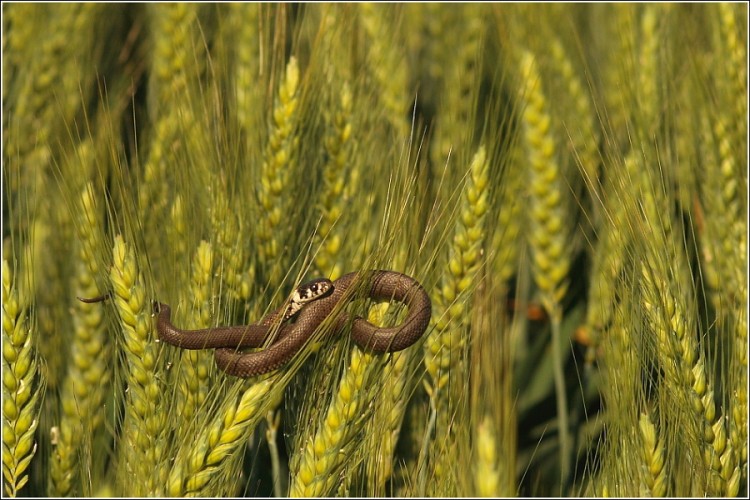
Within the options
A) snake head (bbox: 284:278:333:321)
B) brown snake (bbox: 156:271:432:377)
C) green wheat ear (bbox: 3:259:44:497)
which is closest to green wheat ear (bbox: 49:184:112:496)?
green wheat ear (bbox: 3:259:44:497)

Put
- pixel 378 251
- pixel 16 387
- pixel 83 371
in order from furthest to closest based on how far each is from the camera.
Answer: pixel 83 371
pixel 16 387
pixel 378 251

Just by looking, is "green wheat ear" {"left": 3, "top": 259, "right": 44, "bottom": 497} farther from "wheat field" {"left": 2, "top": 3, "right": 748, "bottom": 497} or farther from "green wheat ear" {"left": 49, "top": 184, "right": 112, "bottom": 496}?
"green wheat ear" {"left": 49, "top": 184, "right": 112, "bottom": 496}

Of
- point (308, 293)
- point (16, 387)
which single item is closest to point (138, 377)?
point (16, 387)

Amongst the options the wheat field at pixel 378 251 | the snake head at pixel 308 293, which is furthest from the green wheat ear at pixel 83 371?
the snake head at pixel 308 293

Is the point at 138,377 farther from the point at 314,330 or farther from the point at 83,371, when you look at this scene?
the point at 83,371

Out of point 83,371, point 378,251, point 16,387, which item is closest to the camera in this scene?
point 378,251

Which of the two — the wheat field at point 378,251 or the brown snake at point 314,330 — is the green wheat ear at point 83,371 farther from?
the brown snake at point 314,330
